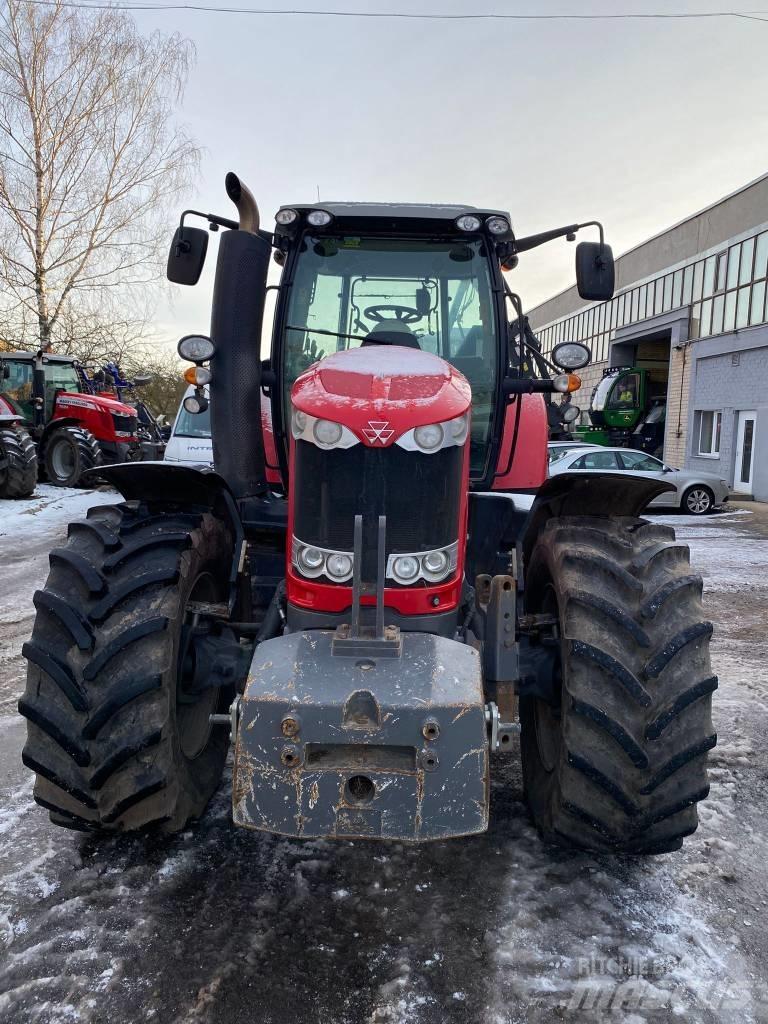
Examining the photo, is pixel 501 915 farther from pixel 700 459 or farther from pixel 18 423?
pixel 700 459

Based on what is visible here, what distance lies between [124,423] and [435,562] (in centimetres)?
1530

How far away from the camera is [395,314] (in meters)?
3.84

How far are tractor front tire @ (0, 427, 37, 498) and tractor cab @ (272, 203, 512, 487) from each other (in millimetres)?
11154

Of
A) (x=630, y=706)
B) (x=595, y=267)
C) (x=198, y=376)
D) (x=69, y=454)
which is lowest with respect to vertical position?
(x=69, y=454)

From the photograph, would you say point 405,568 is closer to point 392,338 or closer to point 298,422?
point 298,422

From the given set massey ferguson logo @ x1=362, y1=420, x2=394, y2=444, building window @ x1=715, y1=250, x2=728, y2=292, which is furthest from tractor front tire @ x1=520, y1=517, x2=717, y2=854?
building window @ x1=715, y1=250, x2=728, y2=292

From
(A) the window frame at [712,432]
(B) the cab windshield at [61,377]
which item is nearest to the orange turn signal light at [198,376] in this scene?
(B) the cab windshield at [61,377]

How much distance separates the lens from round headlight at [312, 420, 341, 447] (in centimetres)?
251

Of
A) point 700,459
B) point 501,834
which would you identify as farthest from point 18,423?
point 700,459

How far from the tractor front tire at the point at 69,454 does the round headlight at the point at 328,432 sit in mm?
14000

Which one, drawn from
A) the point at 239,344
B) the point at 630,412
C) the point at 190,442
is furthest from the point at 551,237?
the point at 630,412

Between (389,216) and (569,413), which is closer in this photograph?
(389,216)

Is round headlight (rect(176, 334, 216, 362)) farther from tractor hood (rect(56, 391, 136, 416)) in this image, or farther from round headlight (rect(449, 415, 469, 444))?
tractor hood (rect(56, 391, 136, 416))

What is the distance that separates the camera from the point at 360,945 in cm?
242
